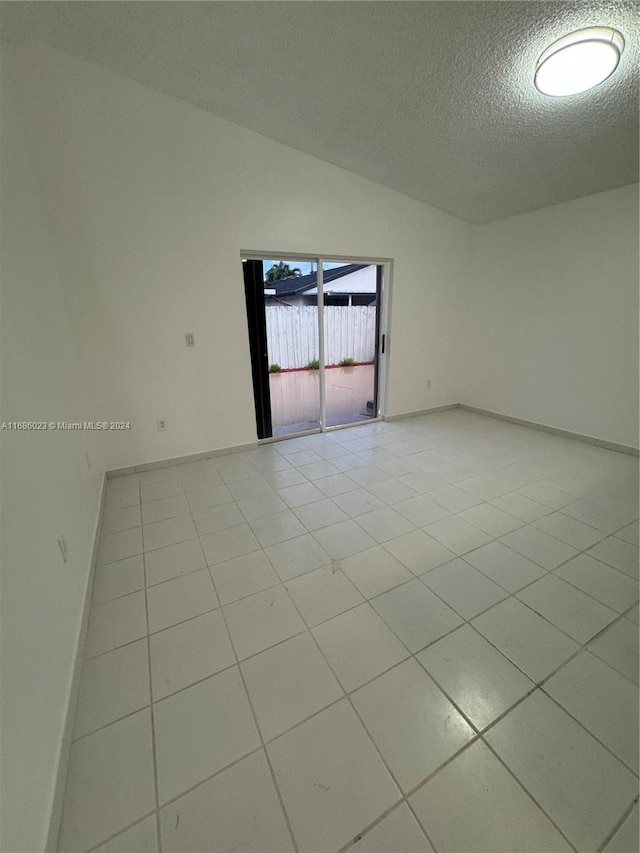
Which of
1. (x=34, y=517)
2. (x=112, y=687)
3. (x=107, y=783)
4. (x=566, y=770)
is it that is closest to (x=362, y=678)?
(x=566, y=770)

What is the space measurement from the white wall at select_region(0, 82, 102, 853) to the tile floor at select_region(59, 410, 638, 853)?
0.61 feet

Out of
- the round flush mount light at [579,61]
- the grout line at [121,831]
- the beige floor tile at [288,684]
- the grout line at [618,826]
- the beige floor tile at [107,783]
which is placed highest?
the round flush mount light at [579,61]

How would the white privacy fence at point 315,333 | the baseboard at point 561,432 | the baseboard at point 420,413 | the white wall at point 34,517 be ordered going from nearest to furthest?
1. the white wall at point 34,517
2. the baseboard at point 561,432
3. the white privacy fence at point 315,333
4. the baseboard at point 420,413

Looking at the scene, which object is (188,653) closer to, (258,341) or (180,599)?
(180,599)

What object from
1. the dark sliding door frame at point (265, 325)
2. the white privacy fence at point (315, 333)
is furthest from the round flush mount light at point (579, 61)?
the white privacy fence at point (315, 333)

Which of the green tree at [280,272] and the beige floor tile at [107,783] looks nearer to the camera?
the beige floor tile at [107,783]

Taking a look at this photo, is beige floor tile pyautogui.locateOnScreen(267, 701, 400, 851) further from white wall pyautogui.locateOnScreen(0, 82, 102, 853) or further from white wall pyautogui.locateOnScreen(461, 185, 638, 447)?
white wall pyautogui.locateOnScreen(461, 185, 638, 447)

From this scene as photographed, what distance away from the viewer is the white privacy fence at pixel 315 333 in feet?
11.6

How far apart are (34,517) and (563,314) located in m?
4.50

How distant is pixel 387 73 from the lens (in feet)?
6.51

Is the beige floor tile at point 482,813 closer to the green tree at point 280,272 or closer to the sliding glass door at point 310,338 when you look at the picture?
the sliding glass door at point 310,338

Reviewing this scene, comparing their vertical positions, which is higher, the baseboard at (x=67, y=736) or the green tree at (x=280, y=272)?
the green tree at (x=280, y=272)

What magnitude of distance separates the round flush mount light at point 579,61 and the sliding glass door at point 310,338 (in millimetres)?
2037

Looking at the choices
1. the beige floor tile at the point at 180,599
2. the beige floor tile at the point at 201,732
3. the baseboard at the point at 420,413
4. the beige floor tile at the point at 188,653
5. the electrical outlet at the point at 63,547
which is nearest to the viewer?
the beige floor tile at the point at 201,732
